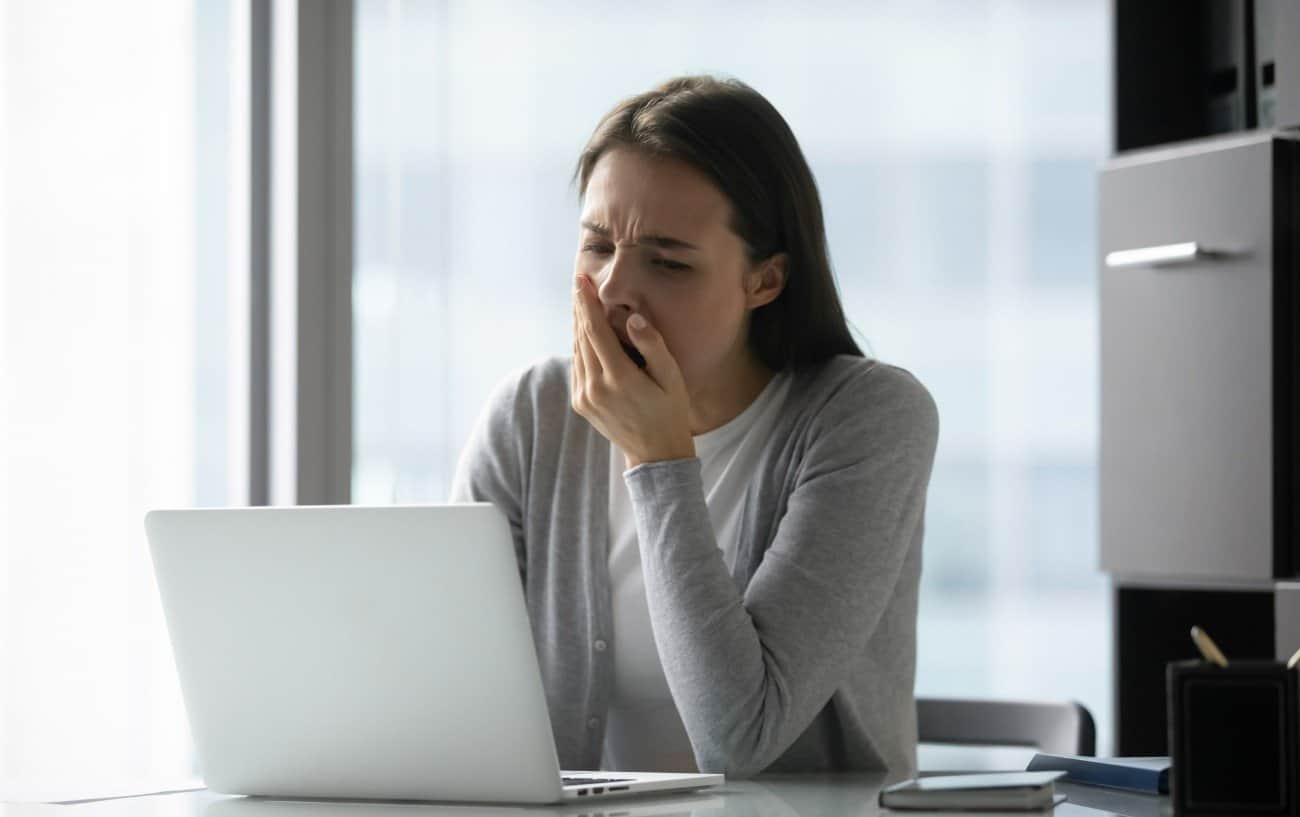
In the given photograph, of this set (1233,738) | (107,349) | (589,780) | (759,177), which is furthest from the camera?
(107,349)

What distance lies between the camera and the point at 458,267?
271 centimetres

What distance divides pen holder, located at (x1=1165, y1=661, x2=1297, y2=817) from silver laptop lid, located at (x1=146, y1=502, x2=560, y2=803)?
43cm

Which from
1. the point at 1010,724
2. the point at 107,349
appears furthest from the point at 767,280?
the point at 107,349

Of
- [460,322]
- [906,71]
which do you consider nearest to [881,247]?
[906,71]

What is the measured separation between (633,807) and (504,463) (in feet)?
2.27

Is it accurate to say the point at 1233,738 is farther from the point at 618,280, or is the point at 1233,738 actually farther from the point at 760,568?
the point at 618,280

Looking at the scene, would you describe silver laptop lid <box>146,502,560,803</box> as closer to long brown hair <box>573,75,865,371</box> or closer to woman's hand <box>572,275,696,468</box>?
woman's hand <box>572,275,696,468</box>

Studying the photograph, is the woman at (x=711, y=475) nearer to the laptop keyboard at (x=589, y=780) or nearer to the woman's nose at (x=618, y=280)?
the woman's nose at (x=618, y=280)

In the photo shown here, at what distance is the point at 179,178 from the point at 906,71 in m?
1.42

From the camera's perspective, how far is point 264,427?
8.26 feet

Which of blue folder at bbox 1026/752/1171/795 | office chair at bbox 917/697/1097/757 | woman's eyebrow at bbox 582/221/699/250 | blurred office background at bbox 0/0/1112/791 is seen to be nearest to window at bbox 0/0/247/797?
blurred office background at bbox 0/0/1112/791

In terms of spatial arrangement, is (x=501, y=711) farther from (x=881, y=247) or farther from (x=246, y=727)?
(x=881, y=247)

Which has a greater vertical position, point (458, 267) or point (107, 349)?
point (458, 267)

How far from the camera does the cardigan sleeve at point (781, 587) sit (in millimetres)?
1372
